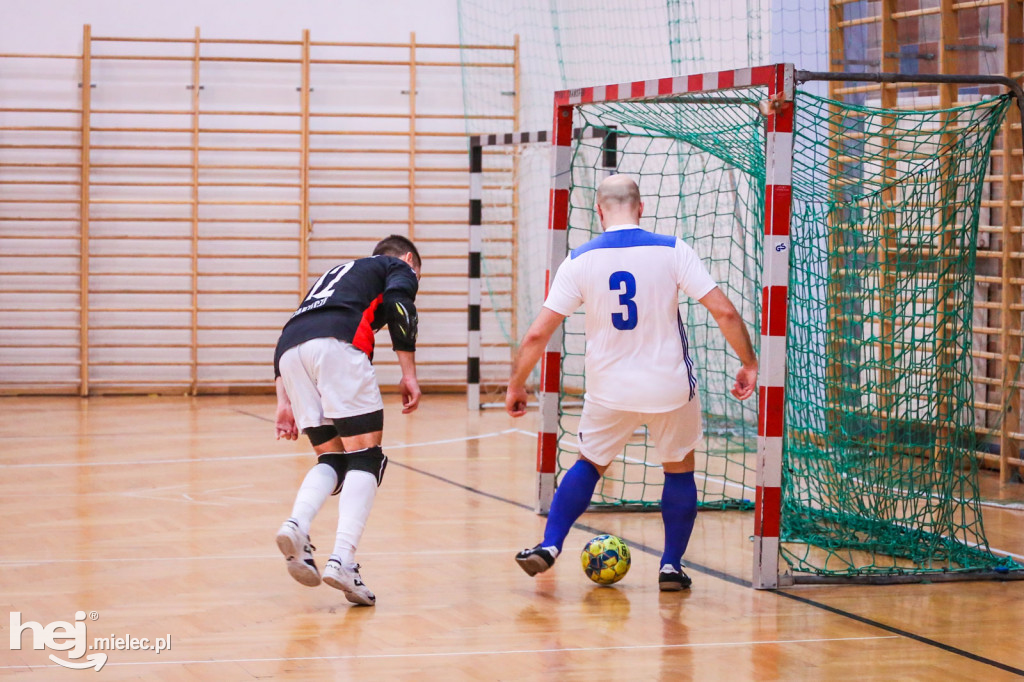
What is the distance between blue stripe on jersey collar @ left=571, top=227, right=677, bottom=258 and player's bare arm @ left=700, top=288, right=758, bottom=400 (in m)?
0.27

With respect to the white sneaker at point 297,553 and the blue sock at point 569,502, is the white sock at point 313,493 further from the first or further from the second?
the blue sock at point 569,502

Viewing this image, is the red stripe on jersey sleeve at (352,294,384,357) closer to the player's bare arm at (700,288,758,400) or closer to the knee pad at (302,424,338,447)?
the knee pad at (302,424,338,447)

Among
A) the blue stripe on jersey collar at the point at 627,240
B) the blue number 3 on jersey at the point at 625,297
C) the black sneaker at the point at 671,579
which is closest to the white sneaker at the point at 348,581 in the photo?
the black sneaker at the point at 671,579

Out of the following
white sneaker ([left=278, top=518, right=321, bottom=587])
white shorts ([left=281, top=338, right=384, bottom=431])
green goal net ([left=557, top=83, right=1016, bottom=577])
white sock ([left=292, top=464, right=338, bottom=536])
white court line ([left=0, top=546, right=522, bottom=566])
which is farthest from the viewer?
green goal net ([left=557, top=83, right=1016, bottom=577])

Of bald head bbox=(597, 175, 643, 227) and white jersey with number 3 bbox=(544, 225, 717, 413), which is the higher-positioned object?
bald head bbox=(597, 175, 643, 227)

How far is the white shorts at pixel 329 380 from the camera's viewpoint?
14.2 feet

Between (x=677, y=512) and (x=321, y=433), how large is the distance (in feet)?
4.62

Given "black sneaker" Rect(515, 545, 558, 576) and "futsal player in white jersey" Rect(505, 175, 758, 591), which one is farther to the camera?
"black sneaker" Rect(515, 545, 558, 576)

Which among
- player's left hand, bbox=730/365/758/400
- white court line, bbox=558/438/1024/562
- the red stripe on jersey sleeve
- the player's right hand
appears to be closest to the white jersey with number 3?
player's left hand, bbox=730/365/758/400

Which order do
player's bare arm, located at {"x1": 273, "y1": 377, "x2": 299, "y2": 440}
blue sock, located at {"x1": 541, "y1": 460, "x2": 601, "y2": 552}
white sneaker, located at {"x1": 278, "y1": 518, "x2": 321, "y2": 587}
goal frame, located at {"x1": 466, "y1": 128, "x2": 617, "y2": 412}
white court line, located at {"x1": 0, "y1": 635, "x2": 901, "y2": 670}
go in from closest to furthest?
white court line, located at {"x1": 0, "y1": 635, "x2": 901, "y2": 670} < white sneaker, located at {"x1": 278, "y1": 518, "x2": 321, "y2": 587} < player's bare arm, located at {"x1": 273, "y1": 377, "x2": 299, "y2": 440} < blue sock, located at {"x1": 541, "y1": 460, "x2": 601, "y2": 552} < goal frame, located at {"x1": 466, "y1": 128, "x2": 617, "y2": 412}

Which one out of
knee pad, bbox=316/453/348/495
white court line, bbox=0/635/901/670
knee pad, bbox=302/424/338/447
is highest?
knee pad, bbox=302/424/338/447

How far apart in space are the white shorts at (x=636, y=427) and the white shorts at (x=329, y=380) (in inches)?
32.9

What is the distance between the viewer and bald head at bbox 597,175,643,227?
15.0ft

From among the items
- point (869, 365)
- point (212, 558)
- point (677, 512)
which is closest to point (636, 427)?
point (677, 512)
